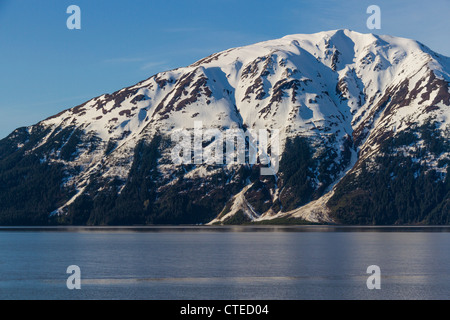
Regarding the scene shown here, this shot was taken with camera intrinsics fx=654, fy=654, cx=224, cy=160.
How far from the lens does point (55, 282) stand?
110 meters

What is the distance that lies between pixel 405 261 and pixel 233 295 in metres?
64.4

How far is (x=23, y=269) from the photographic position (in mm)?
130500

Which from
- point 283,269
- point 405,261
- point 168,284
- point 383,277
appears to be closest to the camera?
point 168,284

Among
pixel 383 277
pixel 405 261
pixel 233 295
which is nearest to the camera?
pixel 233 295

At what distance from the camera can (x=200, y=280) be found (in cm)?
11194

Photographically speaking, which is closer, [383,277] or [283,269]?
[383,277]
